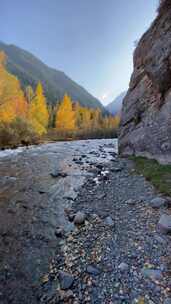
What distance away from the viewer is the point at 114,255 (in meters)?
2.94

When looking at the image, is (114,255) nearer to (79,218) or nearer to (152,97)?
(79,218)

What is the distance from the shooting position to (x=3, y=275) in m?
2.83

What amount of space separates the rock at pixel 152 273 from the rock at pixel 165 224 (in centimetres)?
101

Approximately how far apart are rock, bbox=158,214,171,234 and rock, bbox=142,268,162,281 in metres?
1.01

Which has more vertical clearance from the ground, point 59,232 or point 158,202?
point 158,202

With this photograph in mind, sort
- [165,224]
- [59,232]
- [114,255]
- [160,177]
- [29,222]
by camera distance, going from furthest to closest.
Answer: [160,177] → [29,222] → [59,232] → [165,224] → [114,255]

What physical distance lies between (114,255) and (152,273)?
70 cm

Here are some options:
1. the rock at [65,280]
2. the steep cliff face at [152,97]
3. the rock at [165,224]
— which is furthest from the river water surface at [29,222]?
the steep cliff face at [152,97]

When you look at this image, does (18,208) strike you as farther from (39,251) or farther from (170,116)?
(170,116)

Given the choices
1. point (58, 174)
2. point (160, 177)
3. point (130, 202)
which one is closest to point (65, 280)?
point (130, 202)

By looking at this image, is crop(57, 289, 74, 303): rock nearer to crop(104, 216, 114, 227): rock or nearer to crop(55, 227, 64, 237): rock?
crop(55, 227, 64, 237): rock

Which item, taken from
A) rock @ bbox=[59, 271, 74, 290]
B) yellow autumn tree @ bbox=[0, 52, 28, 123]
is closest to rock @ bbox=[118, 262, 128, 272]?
rock @ bbox=[59, 271, 74, 290]

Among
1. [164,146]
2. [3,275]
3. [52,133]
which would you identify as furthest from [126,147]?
[52,133]

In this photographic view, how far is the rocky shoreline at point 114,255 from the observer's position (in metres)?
2.29
